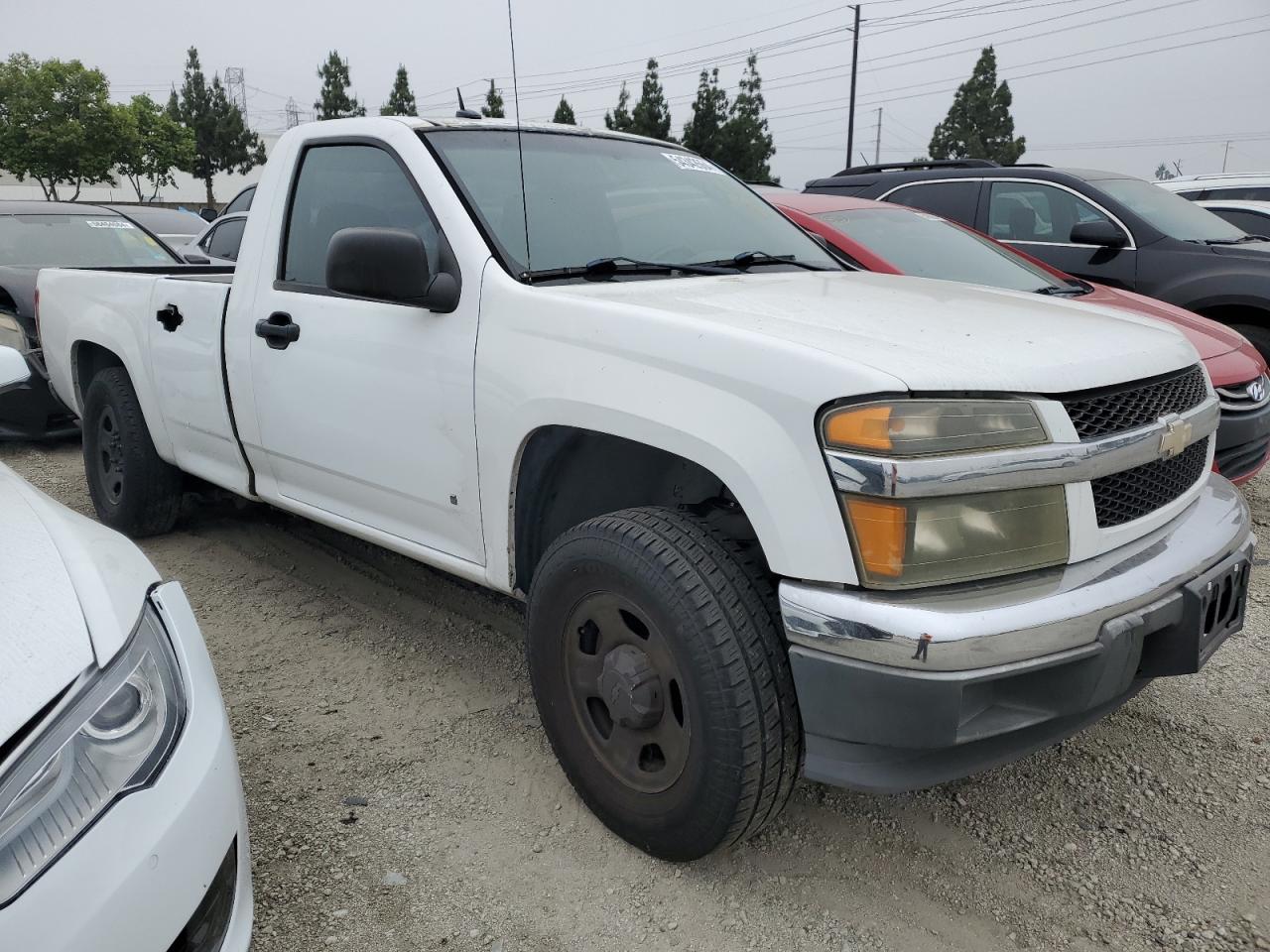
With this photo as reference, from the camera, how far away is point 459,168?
110 inches

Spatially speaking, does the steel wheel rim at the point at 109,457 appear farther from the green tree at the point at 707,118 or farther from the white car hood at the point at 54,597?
the green tree at the point at 707,118

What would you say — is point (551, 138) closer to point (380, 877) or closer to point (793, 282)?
point (793, 282)

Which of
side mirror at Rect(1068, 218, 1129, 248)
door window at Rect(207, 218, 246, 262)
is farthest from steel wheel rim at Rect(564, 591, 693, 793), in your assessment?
door window at Rect(207, 218, 246, 262)

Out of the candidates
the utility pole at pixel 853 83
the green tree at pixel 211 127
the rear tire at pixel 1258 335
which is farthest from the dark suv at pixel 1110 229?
the green tree at pixel 211 127

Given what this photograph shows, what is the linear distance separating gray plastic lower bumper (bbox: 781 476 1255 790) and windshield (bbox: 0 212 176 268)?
6609 millimetres

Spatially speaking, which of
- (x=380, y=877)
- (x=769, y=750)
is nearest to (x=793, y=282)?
(x=769, y=750)

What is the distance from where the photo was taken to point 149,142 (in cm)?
4394

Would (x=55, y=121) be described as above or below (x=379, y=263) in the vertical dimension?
above

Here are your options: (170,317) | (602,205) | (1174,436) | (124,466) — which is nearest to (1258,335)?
(1174,436)

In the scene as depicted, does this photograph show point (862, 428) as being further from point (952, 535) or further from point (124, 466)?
point (124, 466)

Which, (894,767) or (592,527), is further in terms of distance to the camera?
(592,527)

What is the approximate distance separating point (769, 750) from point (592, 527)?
0.62 m

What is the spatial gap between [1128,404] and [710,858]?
1.39 metres

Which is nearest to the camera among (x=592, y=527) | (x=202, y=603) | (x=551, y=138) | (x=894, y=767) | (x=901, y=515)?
(x=901, y=515)
